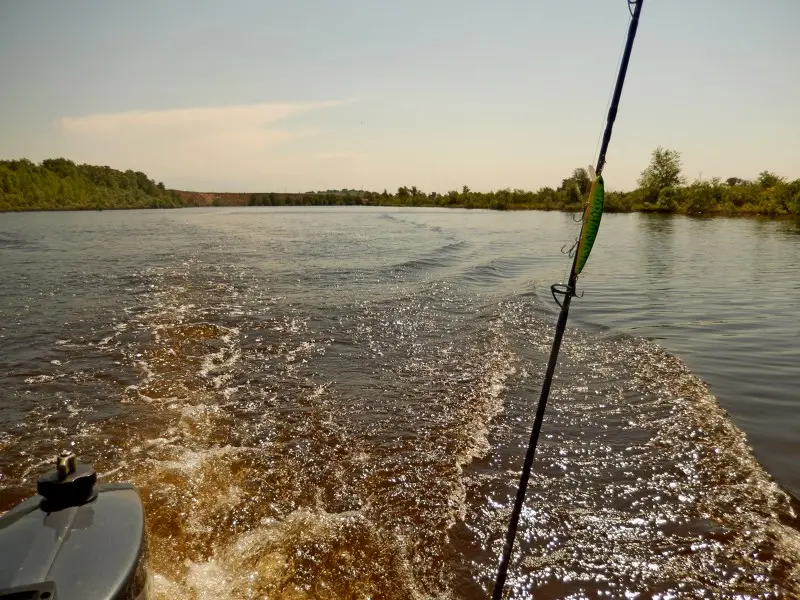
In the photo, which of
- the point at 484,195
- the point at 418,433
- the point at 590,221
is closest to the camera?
the point at 590,221

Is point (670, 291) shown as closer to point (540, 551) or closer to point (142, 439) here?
point (540, 551)

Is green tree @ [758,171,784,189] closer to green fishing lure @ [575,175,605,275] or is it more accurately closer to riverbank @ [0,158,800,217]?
riverbank @ [0,158,800,217]

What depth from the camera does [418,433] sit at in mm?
6023

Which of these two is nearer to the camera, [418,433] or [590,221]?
[590,221]

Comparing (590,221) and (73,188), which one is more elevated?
(73,188)

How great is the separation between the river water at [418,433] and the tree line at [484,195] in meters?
37.0

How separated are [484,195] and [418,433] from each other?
11892 centimetres

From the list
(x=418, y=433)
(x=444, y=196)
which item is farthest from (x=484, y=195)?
(x=418, y=433)

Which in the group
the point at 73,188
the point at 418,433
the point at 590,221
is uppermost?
the point at 73,188

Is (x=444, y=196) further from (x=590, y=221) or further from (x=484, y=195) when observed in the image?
(x=590, y=221)

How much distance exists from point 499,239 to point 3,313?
2795 cm

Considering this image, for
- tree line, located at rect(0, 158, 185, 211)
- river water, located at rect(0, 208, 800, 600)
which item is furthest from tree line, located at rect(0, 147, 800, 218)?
river water, located at rect(0, 208, 800, 600)

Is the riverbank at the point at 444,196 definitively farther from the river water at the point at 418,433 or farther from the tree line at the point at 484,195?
the river water at the point at 418,433

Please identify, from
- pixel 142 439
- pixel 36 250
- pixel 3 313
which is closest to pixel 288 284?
pixel 3 313
